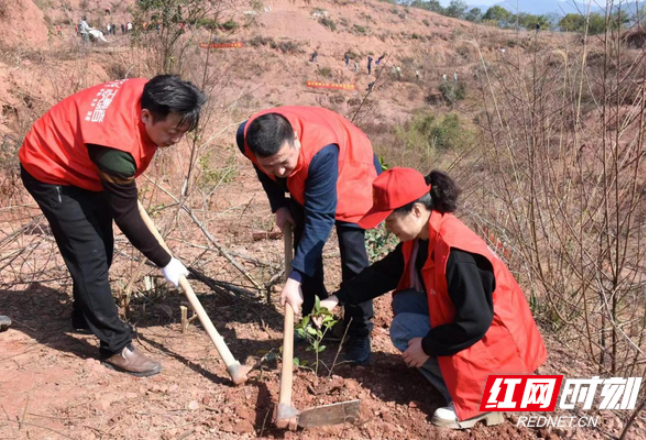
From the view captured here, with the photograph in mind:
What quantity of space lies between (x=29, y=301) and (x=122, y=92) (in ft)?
6.00

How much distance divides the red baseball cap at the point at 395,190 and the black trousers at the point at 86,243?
1340mm

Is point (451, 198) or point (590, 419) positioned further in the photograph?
point (590, 419)

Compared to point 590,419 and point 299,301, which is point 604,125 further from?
point 299,301

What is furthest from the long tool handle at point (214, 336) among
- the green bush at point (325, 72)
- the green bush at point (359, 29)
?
the green bush at point (359, 29)

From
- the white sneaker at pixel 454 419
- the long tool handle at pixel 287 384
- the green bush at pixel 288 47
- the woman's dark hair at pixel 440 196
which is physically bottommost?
the white sneaker at pixel 454 419

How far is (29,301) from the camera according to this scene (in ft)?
11.3

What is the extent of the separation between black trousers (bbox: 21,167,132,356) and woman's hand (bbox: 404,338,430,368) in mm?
1374

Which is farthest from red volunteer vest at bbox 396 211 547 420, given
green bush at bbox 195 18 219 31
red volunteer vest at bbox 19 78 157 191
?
green bush at bbox 195 18 219 31

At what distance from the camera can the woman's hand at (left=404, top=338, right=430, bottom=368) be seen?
7.75 feet

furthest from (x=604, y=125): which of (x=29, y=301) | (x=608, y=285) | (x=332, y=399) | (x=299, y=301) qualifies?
(x=29, y=301)

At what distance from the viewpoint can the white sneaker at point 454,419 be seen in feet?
7.64

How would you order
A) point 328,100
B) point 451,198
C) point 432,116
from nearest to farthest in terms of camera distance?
point 451,198
point 432,116
point 328,100

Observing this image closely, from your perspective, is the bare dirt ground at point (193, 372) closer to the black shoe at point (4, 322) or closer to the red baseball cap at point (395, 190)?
the black shoe at point (4, 322)

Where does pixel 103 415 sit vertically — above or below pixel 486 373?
below
